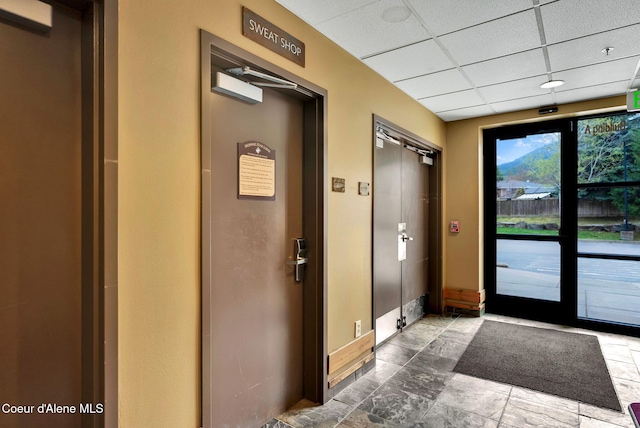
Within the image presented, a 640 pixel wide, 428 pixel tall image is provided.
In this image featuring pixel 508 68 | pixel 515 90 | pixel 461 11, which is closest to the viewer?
pixel 461 11

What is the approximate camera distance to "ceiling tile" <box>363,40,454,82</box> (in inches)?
105

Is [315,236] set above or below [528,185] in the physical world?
below

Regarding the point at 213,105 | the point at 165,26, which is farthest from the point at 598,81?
the point at 165,26

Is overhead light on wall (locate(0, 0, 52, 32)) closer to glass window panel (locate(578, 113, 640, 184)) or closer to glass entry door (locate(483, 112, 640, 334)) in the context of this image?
glass entry door (locate(483, 112, 640, 334))

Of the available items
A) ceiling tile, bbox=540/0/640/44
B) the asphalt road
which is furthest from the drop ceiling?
the asphalt road

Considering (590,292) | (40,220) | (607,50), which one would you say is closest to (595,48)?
(607,50)

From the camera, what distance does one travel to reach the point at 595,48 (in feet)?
8.63

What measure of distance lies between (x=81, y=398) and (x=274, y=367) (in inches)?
46.0

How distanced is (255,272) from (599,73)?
11.5 feet

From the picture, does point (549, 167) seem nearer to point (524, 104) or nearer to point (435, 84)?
point (524, 104)

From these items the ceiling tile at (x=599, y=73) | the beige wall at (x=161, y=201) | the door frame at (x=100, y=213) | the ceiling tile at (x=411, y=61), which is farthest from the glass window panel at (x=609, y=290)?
the door frame at (x=100, y=213)

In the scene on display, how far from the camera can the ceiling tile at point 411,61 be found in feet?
8.73

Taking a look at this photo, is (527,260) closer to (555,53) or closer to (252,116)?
(555,53)

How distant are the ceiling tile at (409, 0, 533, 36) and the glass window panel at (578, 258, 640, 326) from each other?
3300 mm
